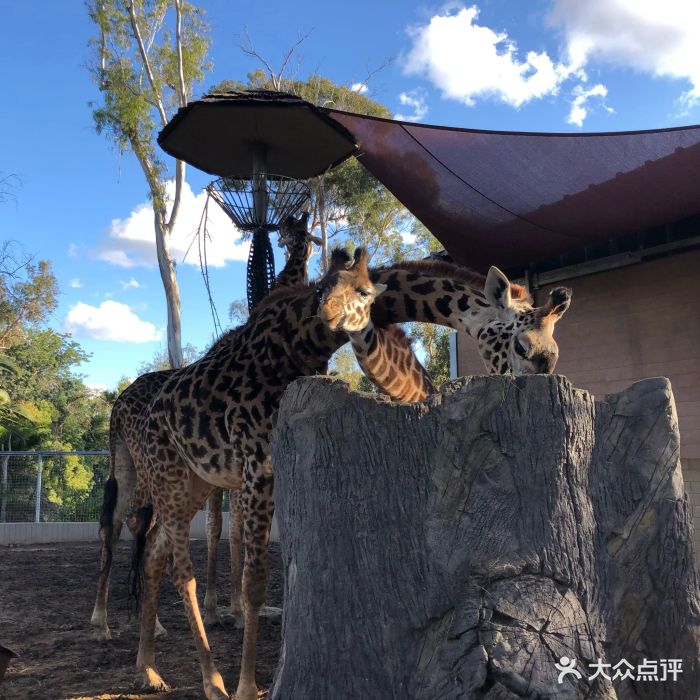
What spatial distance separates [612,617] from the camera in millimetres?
1786

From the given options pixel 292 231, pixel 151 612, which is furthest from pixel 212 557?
pixel 292 231

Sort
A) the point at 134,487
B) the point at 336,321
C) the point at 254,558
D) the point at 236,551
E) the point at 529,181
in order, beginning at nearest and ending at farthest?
the point at 336,321
the point at 254,558
the point at 236,551
the point at 134,487
the point at 529,181

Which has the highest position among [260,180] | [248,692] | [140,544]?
[260,180]

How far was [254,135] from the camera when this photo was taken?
5293 millimetres

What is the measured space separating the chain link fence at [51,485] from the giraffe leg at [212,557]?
597 centimetres

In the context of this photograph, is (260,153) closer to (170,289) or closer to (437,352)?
(170,289)

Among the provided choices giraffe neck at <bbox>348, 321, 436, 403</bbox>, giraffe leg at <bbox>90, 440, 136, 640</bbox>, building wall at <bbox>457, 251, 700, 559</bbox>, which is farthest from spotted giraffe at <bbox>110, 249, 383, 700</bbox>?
building wall at <bbox>457, 251, 700, 559</bbox>

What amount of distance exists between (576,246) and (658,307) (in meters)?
1.05

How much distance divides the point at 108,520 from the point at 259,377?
9.14 feet

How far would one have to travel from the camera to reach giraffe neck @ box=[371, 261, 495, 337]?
3.49 m

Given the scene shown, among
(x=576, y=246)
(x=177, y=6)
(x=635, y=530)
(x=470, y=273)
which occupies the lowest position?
(x=635, y=530)

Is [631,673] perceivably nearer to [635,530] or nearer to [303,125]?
[635,530]

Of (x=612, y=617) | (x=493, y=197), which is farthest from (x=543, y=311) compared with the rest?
(x=493, y=197)

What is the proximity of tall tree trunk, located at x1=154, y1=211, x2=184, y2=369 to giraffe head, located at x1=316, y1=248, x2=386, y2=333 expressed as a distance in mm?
9672
